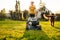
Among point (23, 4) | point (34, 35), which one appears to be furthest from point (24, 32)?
point (23, 4)

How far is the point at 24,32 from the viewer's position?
4.63 meters

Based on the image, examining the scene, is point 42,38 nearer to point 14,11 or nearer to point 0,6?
point 14,11

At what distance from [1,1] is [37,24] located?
123 centimetres

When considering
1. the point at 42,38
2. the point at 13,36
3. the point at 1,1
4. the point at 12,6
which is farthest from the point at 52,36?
the point at 1,1

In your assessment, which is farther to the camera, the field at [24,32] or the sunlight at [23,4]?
the sunlight at [23,4]

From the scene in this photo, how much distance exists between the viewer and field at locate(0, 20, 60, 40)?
4527 mm

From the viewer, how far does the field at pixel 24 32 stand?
453 centimetres

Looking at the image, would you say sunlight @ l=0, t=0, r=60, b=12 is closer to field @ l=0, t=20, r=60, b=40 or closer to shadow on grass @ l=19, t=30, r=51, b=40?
field @ l=0, t=20, r=60, b=40

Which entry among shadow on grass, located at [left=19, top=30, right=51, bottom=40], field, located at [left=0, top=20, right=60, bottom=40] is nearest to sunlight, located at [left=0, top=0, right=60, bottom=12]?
field, located at [left=0, top=20, right=60, bottom=40]

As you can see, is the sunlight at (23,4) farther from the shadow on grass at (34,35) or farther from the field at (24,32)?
the shadow on grass at (34,35)

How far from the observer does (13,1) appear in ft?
15.9

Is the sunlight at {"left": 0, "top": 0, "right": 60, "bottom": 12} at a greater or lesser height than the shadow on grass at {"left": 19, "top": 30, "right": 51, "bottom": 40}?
greater

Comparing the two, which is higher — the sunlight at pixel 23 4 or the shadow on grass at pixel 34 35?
the sunlight at pixel 23 4

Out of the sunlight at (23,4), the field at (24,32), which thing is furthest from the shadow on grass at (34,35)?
the sunlight at (23,4)
